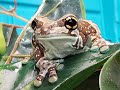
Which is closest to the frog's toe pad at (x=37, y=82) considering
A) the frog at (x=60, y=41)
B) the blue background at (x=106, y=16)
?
the frog at (x=60, y=41)

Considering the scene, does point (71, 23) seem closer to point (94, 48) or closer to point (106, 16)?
point (94, 48)

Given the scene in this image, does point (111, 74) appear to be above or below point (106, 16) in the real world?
above

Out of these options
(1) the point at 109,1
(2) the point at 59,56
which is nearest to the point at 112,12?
(1) the point at 109,1

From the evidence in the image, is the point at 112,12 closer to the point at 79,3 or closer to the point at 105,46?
the point at 79,3

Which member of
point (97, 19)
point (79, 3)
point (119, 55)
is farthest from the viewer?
point (97, 19)

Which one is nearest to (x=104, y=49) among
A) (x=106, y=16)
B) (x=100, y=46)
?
(x=100, y=46)

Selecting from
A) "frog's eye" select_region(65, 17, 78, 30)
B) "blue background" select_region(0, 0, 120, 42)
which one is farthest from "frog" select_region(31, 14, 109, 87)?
"blue background" select_region(0, 0, 120, 42)

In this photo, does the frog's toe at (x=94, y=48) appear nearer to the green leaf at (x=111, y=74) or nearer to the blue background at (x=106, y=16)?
the green leaf at (x=111, y=74)

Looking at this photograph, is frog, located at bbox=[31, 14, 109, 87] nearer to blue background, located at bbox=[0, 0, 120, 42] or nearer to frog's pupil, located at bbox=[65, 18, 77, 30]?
frog's pupil, located at bbox=[65, 18, 77, 30]
